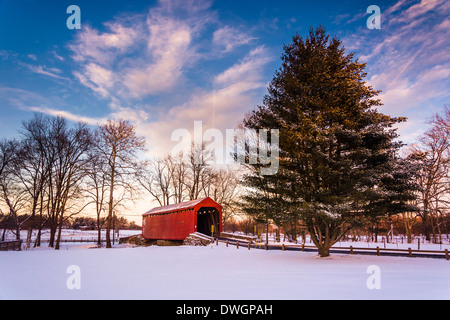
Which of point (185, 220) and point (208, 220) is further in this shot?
point (208, 220)

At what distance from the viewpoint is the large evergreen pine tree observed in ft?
42.0

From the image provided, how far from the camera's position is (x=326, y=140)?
42.3 ft

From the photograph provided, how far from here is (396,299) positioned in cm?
617

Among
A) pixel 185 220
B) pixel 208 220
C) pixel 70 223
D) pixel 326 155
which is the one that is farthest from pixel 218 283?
pixel 70 223

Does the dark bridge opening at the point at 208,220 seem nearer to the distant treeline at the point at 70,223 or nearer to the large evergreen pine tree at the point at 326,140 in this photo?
the distant treeline at the point at 70,223

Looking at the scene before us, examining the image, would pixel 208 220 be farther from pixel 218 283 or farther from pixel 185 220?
pixel 218 283

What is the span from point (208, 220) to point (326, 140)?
62.1 ft

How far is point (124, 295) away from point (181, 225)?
20.3 m

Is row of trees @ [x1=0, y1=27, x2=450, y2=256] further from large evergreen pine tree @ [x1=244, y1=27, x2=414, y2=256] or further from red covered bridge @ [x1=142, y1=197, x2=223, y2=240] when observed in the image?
red covered bridge @ [x1=142, y1=197, x2=223, y2=240]

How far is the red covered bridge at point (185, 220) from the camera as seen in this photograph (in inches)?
981

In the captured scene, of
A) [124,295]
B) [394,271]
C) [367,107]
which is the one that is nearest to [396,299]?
[394,271]

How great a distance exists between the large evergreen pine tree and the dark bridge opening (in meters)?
13.4

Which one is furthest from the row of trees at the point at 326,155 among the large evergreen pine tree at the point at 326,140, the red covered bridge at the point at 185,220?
the red covered bridge at the point at 185,220

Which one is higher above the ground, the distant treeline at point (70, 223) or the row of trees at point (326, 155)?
the row of trees at point (326, 155)
